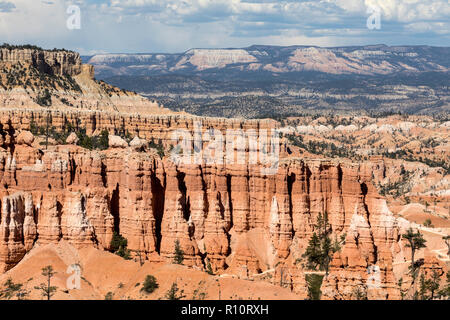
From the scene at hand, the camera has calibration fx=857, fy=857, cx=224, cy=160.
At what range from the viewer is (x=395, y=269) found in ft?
273

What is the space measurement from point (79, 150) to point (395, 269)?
34565mm

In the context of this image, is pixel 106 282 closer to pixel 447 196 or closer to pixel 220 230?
pixel 220 230

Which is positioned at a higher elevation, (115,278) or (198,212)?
(198,212)

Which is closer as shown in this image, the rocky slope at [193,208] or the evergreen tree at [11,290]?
the evergreen tree at [11,290]

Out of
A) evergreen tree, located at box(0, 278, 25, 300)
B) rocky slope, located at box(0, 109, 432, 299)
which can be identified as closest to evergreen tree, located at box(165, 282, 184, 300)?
rocky slope, located at box(0, 109, 432, 299)

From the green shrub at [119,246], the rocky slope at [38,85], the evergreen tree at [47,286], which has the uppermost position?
the rocky slope at [38,85]

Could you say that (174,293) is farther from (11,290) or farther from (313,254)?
(313,254)

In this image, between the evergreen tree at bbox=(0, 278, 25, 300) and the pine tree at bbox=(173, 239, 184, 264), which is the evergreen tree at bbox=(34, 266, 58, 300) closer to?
the evergreen tree at bbox=(0, 278, 25, 300)

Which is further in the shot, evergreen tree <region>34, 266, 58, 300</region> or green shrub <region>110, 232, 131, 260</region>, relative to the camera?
green shrub <region>110, 232, 131, 260</region>

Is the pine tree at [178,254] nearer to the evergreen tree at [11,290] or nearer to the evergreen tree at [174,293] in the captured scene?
the evergreen tree at [174,293]

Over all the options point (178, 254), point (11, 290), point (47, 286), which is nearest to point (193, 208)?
point (178, 254)

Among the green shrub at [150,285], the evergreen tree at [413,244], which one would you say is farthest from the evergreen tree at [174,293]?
the evergreen tree at [413,244]

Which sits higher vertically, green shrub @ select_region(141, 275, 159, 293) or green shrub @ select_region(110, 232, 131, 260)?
green shrub @ select_region(110, 232, 131, 260)
